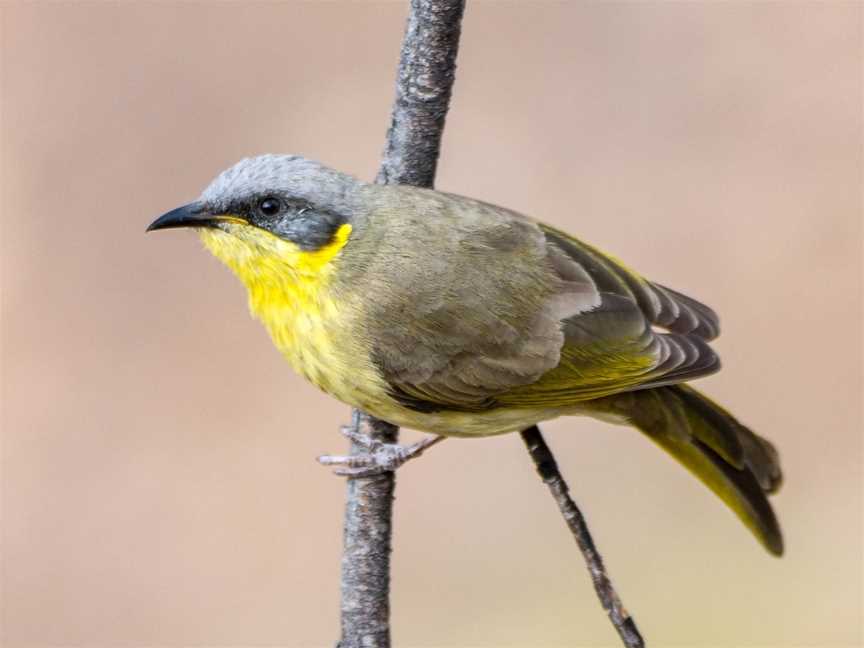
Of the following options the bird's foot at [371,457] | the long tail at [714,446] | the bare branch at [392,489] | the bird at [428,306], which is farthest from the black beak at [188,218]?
the long tail at [714,446]

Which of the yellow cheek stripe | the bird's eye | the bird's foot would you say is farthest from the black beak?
the bird's foot

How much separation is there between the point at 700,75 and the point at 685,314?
13.6 ft

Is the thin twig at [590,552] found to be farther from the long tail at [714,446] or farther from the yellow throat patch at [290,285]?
the yellow throat patch at [290,285]

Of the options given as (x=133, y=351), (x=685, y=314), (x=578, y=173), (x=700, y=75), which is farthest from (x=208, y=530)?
(x=700, y=75)

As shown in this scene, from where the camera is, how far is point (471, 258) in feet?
14.0

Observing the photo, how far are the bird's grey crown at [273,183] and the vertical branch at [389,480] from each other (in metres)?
0.36

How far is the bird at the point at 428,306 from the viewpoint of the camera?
4035 millimetres

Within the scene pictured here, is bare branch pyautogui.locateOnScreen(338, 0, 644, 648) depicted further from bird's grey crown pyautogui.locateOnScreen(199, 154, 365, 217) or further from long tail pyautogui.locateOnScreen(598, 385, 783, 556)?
long tail pyautogui.locateOnScreen(598, 385, 783, 556)

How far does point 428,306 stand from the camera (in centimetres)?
423

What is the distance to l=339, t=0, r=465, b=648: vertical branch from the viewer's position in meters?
3.86

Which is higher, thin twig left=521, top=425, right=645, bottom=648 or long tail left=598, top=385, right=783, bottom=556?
long tail left=598, top=385, right=783, bottom=556

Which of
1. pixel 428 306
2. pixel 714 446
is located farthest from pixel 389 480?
pixel 714 446

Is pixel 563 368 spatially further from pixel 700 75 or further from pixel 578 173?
pixel 700 75

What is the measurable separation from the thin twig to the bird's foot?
441mm
